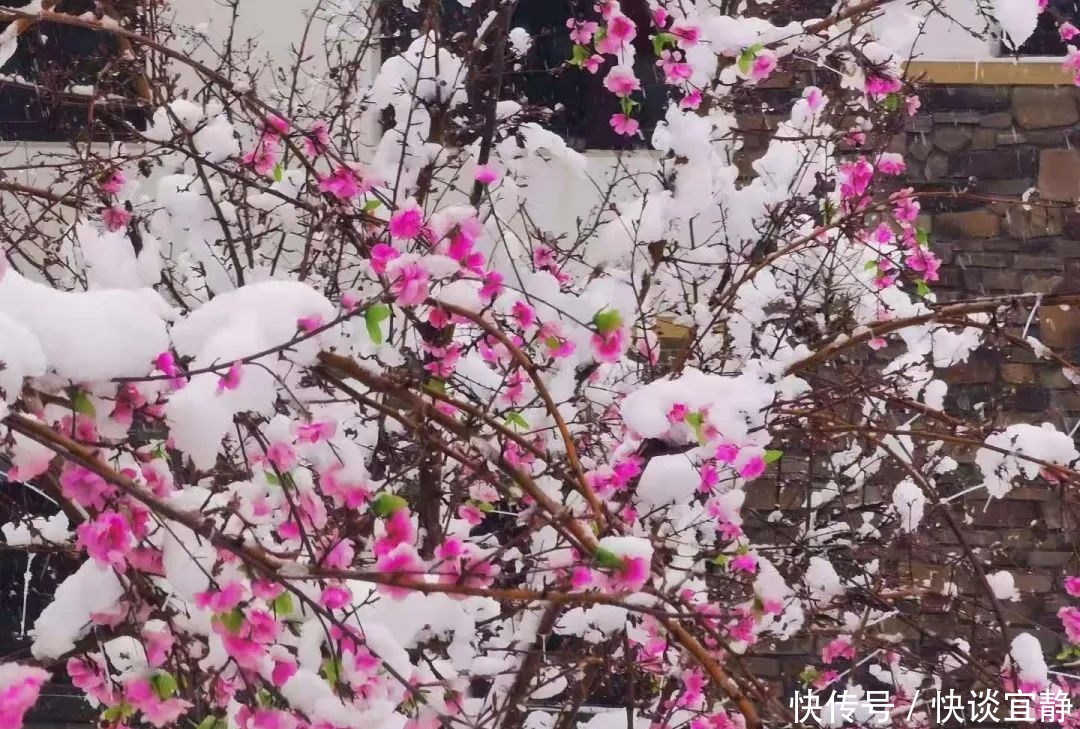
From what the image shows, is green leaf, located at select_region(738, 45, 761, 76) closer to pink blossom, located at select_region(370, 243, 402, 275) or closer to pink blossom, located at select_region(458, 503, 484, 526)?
pink blossom, located at select_region(370, 243, 402, 275)

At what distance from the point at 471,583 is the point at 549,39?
12.7 feet

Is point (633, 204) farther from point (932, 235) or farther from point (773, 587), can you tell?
point (932, 235)

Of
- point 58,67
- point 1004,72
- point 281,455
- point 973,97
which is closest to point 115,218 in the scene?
point 281,455

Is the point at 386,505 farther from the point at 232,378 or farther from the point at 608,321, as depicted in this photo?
the point at 608,321

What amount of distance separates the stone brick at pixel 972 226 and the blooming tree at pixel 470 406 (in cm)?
79

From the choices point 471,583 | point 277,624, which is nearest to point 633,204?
point 471,583

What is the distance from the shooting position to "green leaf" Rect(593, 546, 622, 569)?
1.19 metres

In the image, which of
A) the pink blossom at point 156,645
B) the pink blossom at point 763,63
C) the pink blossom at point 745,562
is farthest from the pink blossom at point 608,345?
the pink blossom at point 763,63

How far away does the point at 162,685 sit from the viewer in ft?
4.24

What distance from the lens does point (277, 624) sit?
1.37 m

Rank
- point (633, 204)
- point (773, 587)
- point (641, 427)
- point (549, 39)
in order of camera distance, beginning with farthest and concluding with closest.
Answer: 1. point (549, 39)
2. point (633, 204)
3. point (773, 587)
4. point (641, 427)

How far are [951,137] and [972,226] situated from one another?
0.51m

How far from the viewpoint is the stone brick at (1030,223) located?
15.7 ft

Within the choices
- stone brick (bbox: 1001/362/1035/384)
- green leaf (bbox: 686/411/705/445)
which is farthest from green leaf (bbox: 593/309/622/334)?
stone brick (bbox: 1001/362/1035/384)
